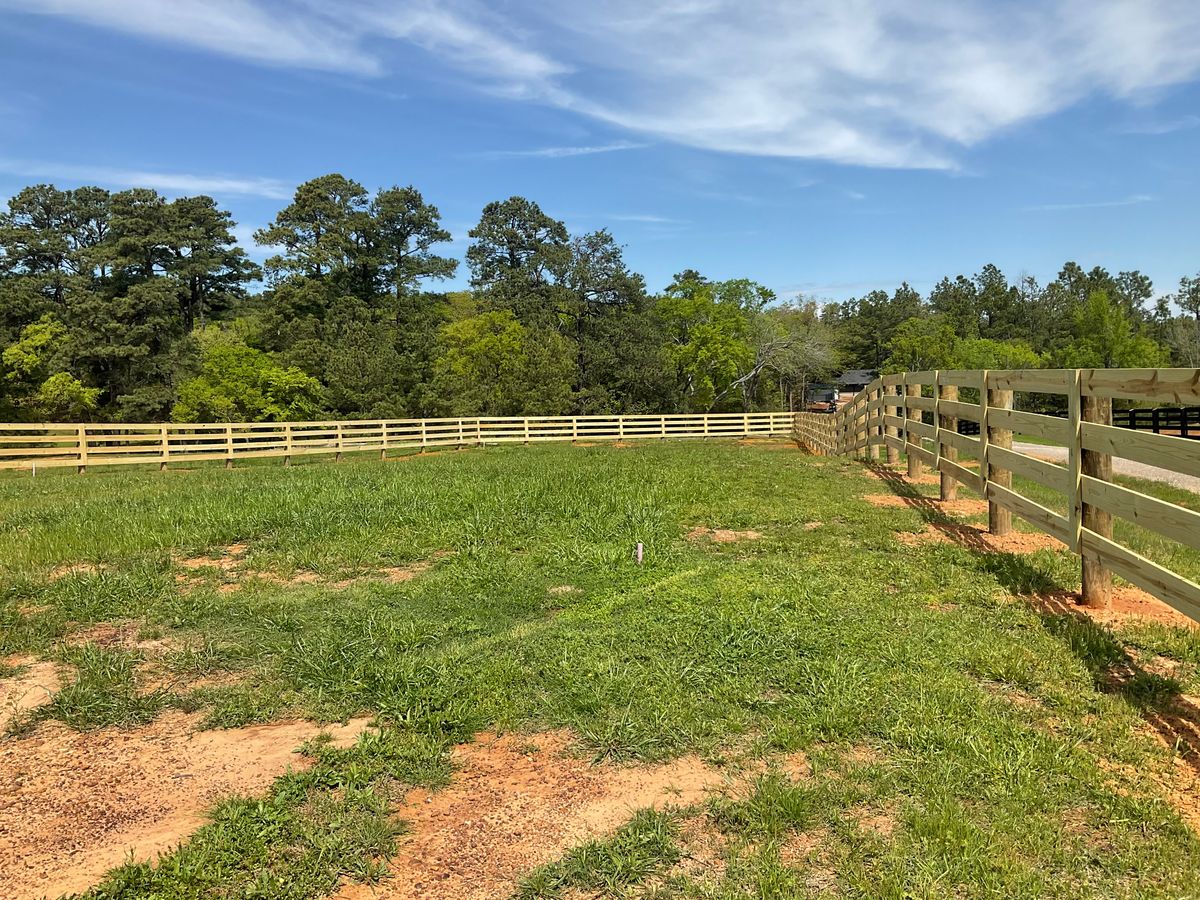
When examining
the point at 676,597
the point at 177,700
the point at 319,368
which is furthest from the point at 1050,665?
the point at 319,368

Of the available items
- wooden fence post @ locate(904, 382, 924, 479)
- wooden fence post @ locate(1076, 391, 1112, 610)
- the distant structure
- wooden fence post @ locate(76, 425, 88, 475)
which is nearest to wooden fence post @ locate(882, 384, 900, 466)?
wooden fence post @ locate(904, 382, 924, 479)

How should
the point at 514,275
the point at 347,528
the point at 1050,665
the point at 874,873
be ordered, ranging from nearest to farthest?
the point at 874,873, the point at 1050,665, the point at 347,528, the point at 514,275

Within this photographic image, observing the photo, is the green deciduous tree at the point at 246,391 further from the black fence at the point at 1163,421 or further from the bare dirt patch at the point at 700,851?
the bare dirt patch at the point at 700,851

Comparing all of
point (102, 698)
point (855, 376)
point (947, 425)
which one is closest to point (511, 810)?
point (102, 698)

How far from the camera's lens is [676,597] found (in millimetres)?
4680

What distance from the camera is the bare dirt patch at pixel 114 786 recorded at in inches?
89.3

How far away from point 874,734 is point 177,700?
3370 mm

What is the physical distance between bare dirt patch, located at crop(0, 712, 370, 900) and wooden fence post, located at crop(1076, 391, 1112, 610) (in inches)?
170

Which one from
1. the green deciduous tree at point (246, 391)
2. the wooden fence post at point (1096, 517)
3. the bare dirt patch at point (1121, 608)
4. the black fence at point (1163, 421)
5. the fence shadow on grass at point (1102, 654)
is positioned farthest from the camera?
the green deciduous tree at point (246, 391)

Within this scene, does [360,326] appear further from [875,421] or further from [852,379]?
[852,379]

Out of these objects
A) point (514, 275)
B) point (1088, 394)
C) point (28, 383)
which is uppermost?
point (514, 275)

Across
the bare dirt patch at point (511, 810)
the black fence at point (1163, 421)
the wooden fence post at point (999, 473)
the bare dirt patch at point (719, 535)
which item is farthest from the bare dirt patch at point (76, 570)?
the black fence at point (1163, 421)

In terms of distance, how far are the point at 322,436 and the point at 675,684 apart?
2000 cm

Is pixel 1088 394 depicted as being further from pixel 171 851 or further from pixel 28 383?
pixel 28 383
